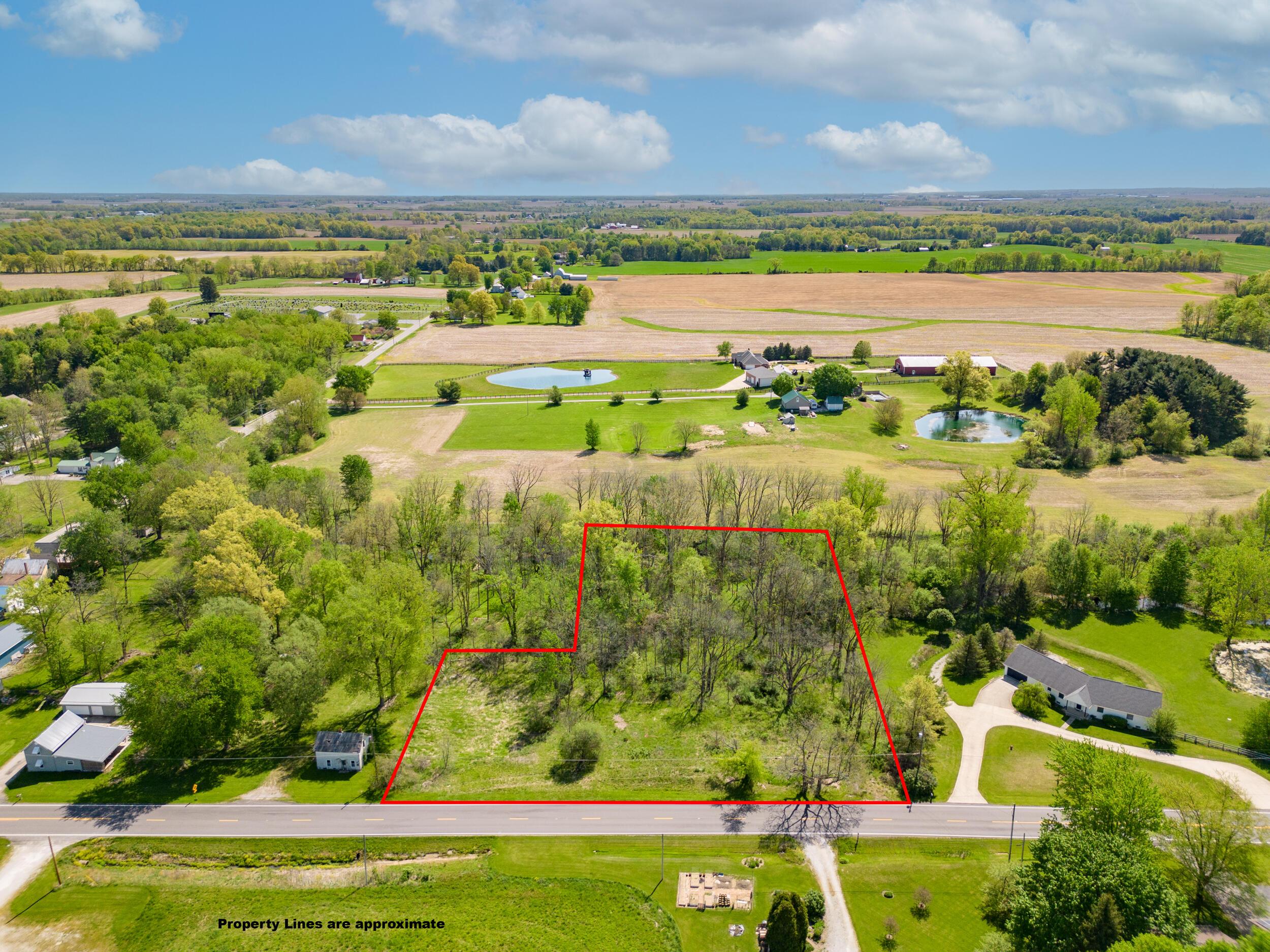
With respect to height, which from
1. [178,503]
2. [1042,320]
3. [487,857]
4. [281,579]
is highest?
[1042,320]

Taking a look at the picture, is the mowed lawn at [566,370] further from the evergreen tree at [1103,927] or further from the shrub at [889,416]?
the evergreen tree at [1103,927]

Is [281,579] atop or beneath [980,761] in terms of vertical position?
atop

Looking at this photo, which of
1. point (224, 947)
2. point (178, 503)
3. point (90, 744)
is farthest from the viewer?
point (178, 503)

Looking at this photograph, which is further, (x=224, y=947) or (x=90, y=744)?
(x=90, y=744)

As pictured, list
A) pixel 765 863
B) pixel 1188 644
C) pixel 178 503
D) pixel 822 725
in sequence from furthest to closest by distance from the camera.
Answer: pixel 178 503
pixel 1188 644
pixel 822 725
pixel 765 863

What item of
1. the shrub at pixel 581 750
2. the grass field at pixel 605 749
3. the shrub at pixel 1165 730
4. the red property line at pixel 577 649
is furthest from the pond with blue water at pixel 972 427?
the shrub at pixel 581 750

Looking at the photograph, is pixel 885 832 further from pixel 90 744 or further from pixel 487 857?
pixel 90 744

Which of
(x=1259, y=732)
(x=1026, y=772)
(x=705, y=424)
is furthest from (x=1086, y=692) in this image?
(x=705, y=424)

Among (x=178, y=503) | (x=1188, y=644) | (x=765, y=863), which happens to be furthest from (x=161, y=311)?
(x=1188, y=644)
